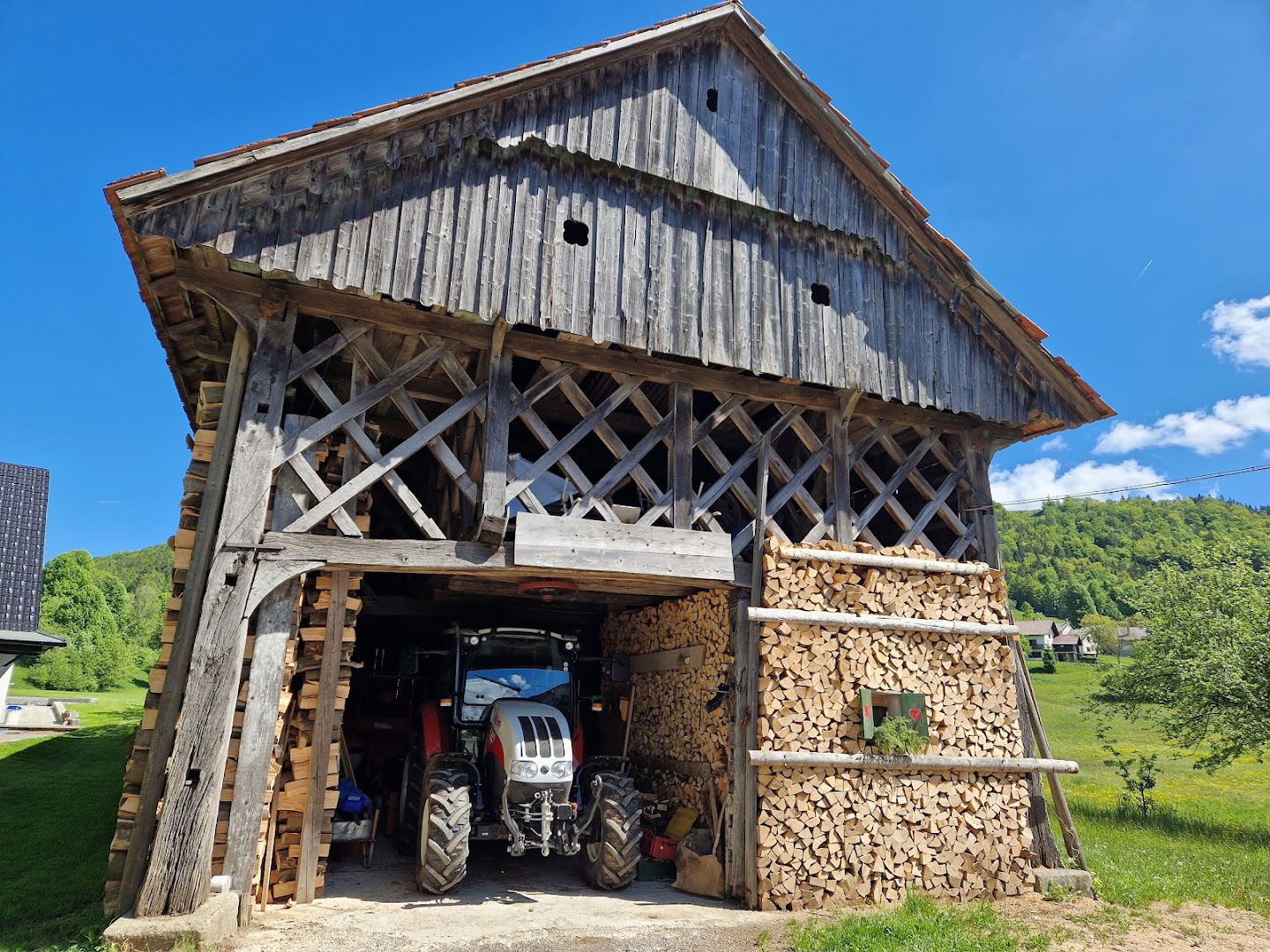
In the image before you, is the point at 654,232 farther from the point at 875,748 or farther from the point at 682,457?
the point at 875,748

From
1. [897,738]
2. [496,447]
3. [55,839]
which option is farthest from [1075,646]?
[55,839]

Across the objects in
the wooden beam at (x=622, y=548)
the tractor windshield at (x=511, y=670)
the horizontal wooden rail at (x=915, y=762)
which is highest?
the wooden beam at (x=622, y=548)

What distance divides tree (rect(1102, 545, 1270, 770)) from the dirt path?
867 centimetres

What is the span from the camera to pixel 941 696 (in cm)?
820

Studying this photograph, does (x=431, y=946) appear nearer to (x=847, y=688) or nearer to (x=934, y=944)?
(x=934, y=944)

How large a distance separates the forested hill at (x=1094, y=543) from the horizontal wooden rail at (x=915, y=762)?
7906 centimetres

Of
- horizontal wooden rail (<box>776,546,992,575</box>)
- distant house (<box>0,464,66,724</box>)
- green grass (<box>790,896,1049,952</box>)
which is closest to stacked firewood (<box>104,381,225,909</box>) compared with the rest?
green grass (<box>790,896,1049,952</box>)

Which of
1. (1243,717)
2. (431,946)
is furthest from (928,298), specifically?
(1243,717)

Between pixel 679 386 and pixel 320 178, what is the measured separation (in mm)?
3856

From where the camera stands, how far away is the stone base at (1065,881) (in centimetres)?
803

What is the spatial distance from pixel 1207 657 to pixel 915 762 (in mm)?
11579

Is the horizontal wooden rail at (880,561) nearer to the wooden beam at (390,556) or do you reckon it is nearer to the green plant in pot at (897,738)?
the green plant in pot at (897,738)

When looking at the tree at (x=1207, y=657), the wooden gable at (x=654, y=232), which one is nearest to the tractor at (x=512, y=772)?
the wooden gable at (x=654, y=232)

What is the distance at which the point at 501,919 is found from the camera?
6367 mm
